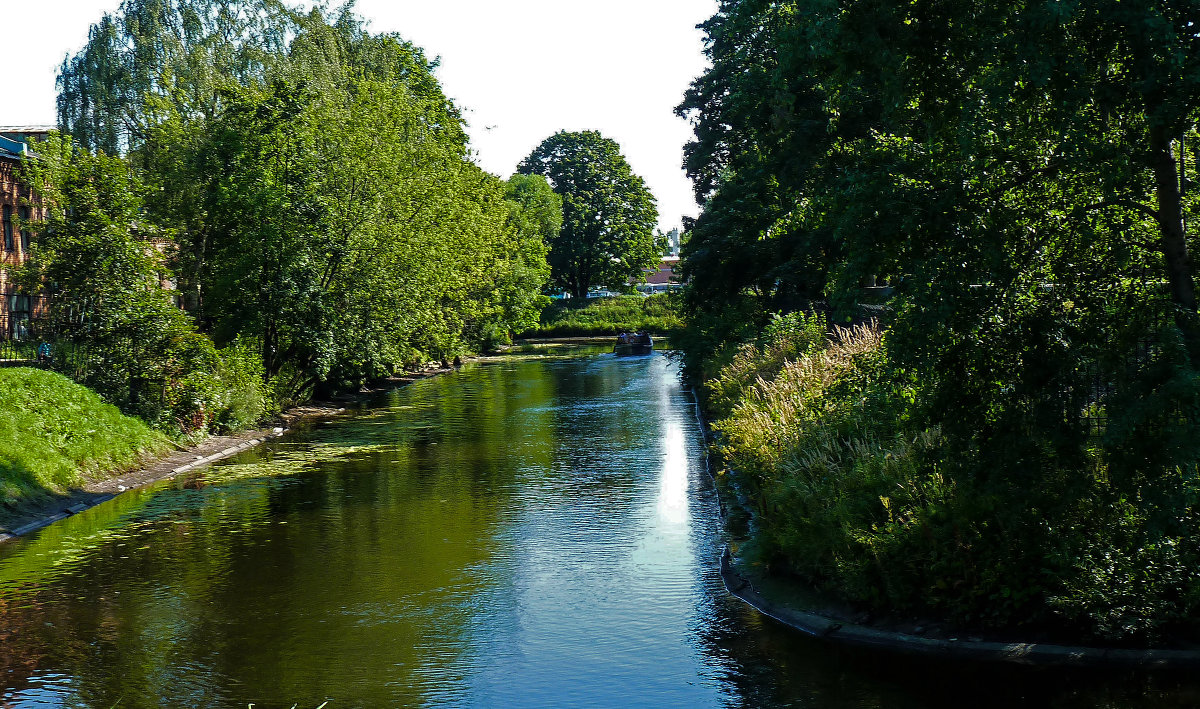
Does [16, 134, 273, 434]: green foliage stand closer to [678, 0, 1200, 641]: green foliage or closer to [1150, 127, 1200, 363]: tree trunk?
[678, 0, 1200, 641]: green foliage

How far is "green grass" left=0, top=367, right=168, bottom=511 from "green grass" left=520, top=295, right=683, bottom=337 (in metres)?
63.7

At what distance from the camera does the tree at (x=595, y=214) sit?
3691 inches

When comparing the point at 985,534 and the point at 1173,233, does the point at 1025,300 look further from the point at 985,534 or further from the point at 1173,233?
the point at 985,534

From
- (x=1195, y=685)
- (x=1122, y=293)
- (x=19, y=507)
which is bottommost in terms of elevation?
Answer: (x=1195, y=685)

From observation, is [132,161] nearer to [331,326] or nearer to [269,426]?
[331,326]

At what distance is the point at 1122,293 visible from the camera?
9.29m

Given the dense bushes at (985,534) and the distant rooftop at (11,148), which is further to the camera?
the distant rooftop at (11,148)

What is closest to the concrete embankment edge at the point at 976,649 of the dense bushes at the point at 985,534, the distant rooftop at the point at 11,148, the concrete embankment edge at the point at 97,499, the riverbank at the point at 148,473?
the dense bushes at the point at 985,534

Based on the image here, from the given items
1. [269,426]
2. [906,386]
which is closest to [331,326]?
[269,426]

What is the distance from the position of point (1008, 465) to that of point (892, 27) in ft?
13.2

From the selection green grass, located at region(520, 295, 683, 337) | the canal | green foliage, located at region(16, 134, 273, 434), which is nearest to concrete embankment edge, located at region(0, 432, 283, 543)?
the canal

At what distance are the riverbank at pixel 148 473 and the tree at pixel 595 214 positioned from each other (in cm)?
6175

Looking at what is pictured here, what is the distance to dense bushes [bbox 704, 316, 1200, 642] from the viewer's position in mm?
8836

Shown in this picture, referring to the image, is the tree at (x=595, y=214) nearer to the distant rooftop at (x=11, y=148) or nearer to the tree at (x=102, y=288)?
the distant rooftop at (x=11, y=148)
